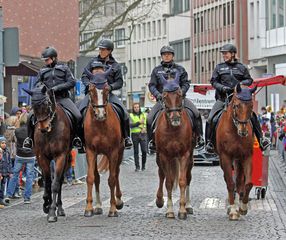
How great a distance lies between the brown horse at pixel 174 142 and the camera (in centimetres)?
1839

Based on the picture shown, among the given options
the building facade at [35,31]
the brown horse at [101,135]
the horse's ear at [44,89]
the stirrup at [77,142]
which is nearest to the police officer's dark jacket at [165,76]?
the brown horse at [101,135]

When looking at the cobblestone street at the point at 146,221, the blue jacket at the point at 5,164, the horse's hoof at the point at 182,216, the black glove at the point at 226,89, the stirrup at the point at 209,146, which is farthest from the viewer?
the blue jacket at the point at 5,164

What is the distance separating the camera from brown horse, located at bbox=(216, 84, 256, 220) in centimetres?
1811

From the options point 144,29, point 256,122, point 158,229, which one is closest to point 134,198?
point 256,122

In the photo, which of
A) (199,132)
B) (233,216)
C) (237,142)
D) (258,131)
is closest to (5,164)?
(199,132)

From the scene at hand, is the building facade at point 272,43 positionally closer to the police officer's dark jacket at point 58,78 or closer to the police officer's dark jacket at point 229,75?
the police officer's dark jacket at point 229,75

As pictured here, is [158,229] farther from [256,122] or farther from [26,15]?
[26,15]

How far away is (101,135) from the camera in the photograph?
18.8m

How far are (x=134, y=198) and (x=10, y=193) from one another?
96.9 inches

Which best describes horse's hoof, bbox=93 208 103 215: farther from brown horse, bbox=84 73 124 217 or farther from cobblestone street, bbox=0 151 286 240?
cobblestone street, bbox=0 151 286 240

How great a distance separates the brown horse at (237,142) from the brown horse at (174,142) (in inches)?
22.4

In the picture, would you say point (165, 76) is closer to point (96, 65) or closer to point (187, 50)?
point (96, 65)

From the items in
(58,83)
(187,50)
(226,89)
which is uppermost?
(187,50)

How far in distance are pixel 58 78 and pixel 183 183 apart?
9.19 ft
